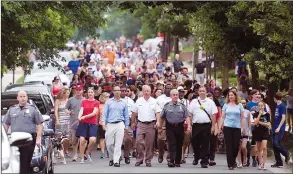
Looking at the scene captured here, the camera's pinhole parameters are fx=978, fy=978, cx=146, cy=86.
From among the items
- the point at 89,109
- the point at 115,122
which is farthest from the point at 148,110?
the point at 89,109

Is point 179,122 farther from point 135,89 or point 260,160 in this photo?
point 135,89

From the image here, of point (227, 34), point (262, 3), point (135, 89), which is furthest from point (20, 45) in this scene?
point (262, 3)

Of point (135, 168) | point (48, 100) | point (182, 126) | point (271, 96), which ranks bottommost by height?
point (135, 168)

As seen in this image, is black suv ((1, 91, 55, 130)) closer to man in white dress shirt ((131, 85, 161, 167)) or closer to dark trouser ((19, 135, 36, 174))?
man in white dress shirt ((131, 85, 161, 167))

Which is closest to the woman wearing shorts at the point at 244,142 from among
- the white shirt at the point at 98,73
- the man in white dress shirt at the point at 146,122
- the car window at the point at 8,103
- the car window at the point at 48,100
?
the man in white dress shirt at the point at 146,122

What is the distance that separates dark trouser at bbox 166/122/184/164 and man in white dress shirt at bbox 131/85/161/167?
10.9 inches

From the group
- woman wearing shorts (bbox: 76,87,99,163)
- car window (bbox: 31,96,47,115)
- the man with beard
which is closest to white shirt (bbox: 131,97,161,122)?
the man with beard

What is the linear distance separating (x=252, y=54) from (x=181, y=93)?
351 cm

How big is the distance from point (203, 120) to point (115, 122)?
1.81 meters

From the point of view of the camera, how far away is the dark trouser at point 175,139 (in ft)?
65.8

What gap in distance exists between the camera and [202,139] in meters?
20.4

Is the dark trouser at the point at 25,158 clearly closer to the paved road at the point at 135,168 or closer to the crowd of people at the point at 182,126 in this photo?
the paved road at the point at 135,168

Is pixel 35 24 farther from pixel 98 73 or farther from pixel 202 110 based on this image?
pixel 98 73

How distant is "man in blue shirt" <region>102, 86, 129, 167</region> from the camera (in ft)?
65.6
